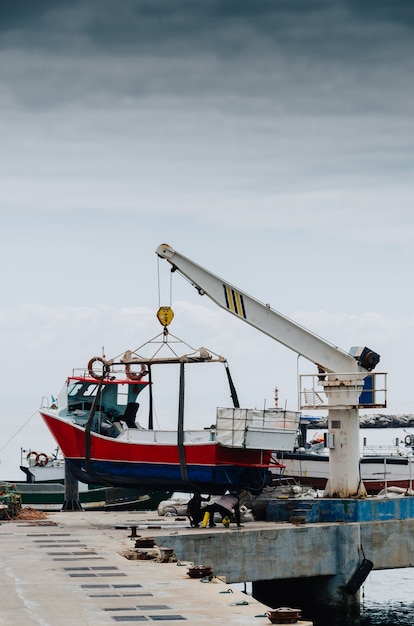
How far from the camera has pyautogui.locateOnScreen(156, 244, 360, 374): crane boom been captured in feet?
110

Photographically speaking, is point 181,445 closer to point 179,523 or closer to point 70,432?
point 179,523

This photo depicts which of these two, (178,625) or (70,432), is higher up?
(70,432)

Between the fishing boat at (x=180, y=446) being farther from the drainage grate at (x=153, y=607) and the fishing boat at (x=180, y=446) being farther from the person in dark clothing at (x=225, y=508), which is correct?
the drainage grate at (x=153, y=607)

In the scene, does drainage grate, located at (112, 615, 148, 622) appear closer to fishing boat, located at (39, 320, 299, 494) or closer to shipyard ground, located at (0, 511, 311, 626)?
shipyard ground, located at (0, 511, 311, 626)

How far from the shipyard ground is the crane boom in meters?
6.79

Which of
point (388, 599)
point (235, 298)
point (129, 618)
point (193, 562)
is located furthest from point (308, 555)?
point (129, 618)

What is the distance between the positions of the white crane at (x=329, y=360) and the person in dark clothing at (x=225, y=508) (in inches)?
124

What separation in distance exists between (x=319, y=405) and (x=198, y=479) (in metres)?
4.18

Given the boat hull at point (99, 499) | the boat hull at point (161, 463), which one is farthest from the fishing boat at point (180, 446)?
the boat hull at point (99, 499)

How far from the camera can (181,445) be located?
32.7 meters

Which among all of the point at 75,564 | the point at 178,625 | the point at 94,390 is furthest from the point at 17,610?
the point at 94,390

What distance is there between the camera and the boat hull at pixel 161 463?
33031mm

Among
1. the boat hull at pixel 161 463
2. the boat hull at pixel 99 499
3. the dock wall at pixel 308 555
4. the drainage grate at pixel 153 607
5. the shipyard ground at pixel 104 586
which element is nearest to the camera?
the shipyard ground at pixel 104 586

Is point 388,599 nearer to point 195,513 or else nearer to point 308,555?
point 308,555
